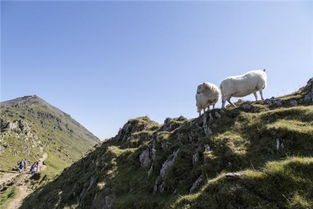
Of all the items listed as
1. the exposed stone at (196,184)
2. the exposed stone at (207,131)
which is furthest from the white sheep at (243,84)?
the exposed stone at (196,184)

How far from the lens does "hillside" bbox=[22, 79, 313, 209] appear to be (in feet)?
35.8

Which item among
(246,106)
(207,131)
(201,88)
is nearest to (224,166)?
(207,131)

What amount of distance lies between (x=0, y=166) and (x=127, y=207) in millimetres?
162803

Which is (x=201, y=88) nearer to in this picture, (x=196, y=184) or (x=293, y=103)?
(x=293, y=103)

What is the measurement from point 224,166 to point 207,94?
28.7 ft

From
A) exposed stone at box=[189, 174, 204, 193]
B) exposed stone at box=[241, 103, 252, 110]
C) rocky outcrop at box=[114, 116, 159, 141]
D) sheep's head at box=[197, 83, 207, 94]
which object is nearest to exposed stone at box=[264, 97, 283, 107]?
exposed stone at box=[241, 103, 252, 110]

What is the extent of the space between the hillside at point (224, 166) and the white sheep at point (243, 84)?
1.23 meters

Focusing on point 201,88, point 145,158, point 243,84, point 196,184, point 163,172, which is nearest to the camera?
point 196,184

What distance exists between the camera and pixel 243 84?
20.4 m

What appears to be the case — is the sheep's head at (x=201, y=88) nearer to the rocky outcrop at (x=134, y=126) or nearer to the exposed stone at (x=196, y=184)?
the exposed stone at (x=196, y=184)

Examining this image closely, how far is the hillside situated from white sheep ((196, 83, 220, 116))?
1639 mm

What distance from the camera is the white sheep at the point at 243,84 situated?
20375 mm

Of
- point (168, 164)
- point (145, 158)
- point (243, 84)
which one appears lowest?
point (168, 164)

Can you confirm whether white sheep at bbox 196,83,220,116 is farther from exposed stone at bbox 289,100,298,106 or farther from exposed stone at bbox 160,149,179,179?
exposed stone at bbox 289,100,298,106
